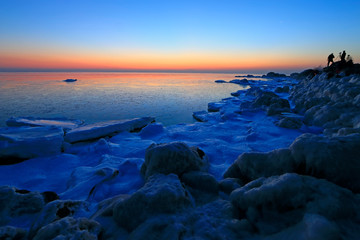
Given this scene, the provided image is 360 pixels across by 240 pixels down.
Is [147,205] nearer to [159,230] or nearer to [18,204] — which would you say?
[159,230]

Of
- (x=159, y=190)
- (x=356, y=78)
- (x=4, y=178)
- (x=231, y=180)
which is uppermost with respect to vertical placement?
(x=356, y=78)

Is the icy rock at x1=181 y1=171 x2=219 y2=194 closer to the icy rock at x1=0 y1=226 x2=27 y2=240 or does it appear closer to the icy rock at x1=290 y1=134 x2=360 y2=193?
the icy rock at x1=290 y1=134 x2=360 y2=193

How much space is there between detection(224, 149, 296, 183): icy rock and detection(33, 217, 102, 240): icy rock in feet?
6.68

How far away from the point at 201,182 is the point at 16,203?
2.53 meters

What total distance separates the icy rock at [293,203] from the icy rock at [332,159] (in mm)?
257

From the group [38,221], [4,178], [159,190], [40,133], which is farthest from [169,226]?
[40,133]

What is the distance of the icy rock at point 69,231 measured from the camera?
151 cm

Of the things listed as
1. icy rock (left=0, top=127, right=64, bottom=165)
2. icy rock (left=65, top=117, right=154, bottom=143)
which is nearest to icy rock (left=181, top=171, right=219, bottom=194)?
icy rock (left=0, top=127, right=64, bottom=165)

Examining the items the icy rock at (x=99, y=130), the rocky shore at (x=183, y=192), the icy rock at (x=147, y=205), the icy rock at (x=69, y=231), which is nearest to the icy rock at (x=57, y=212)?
the rocky shore at (x=183, y=192)

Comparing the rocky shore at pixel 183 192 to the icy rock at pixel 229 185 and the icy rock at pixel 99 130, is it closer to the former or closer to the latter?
the icy rock at pixel 229 185

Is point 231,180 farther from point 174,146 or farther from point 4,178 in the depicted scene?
point 4,178

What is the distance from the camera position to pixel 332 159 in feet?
6.04

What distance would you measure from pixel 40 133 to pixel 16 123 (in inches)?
104

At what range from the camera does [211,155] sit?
4211 mm
